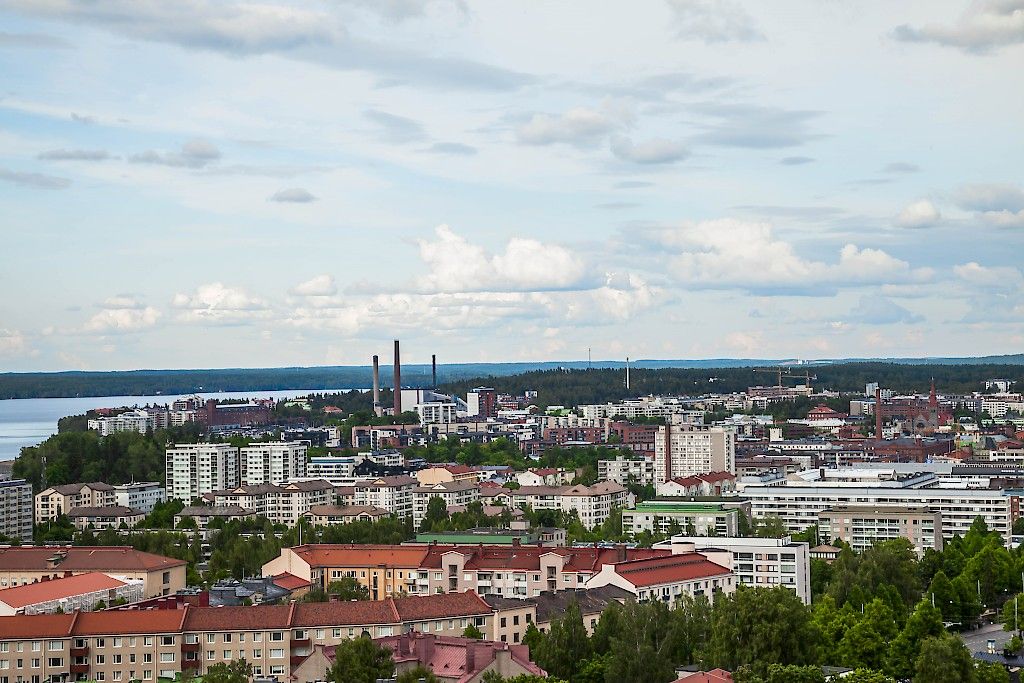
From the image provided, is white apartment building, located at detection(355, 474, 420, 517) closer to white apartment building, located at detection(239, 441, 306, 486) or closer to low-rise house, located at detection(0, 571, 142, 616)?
white apartment building, located at detection(239, 441, 306, 486)

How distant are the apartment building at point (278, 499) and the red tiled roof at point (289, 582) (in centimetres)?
1880

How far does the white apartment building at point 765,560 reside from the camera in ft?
113

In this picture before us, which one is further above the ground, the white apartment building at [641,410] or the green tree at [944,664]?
the white apartment building at [641,410]

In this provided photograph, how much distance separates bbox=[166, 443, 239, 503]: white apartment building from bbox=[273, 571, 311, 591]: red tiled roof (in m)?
28.7

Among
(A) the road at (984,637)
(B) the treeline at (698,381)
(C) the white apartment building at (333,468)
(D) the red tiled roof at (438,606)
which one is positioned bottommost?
(A) the road at (984,637)

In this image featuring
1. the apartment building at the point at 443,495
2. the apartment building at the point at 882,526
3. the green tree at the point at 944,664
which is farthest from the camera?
the apartment building at the point at 443,495

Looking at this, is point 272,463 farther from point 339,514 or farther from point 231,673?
point 231,673

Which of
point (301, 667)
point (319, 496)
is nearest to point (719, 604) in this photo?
point (301, 667)

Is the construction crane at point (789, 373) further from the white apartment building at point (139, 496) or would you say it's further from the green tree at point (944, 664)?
the green tree at point (944, 664)

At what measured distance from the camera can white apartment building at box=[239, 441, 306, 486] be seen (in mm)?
64125

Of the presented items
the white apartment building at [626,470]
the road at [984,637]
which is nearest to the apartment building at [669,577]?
the road at [984,637]

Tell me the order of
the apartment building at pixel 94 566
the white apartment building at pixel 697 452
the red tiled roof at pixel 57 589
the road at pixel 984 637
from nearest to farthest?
the red tiled roof at pixel 57 589
the road at pixel 984 637
the apartment building at pixel 94 566
the white apartment building at pixel 697 452

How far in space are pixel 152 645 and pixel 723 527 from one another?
22397 mm

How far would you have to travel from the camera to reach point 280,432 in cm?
8081
